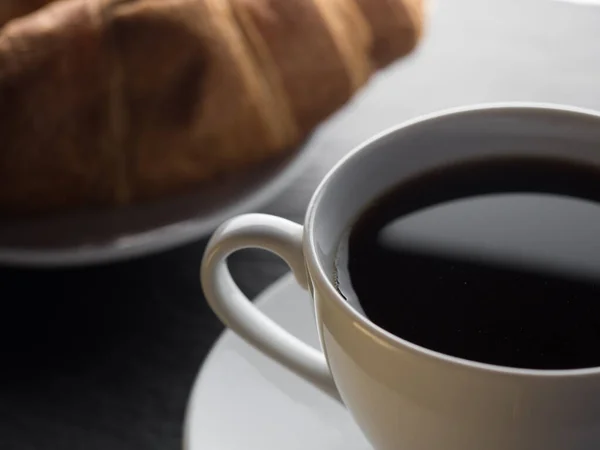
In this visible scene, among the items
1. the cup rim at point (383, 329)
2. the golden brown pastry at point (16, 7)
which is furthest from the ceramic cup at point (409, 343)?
the golden brown pastry at point (16, 7)

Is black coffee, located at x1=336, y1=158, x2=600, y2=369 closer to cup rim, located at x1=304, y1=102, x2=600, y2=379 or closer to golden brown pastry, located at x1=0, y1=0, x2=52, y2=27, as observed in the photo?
cup rim, located at x1=304, y1=102, x2=600, y2=379

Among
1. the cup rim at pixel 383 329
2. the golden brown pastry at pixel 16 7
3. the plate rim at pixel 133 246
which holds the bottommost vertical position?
the plate rim at pixel 133 246

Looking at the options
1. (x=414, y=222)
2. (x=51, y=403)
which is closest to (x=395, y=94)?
(x=414, y=222)

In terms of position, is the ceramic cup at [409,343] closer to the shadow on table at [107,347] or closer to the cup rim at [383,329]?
the cup rim at [383,329]

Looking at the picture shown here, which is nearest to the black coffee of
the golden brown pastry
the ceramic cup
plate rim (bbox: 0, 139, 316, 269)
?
the ceramic cup

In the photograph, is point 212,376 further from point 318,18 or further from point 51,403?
point 318,18
